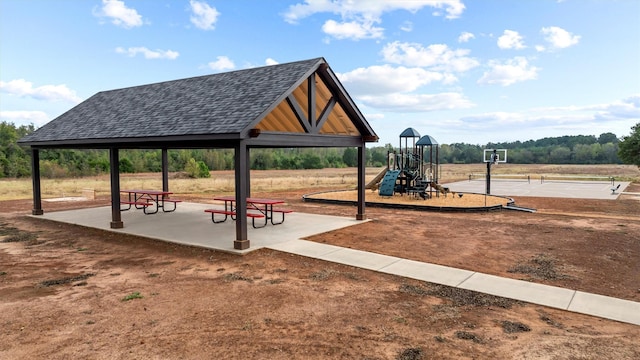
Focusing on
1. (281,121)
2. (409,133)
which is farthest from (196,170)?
(281,121)

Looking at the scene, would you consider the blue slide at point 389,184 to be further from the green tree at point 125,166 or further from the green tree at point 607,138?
the green tree at point 607,138

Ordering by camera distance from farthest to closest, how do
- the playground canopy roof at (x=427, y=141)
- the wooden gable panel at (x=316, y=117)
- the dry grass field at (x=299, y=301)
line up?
the playground canopy roof at (x=427, y=141) → the wooden gable panel at (x=316, y=117) → the dry grass field at (x=299, y=301)

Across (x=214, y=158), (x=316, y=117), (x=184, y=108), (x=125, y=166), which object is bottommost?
(x=125, y=166)

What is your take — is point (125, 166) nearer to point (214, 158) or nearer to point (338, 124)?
point (214, 158)

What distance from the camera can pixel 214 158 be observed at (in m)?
61.6

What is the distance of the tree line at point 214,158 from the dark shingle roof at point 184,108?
331 cm

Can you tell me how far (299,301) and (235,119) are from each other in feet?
14.3

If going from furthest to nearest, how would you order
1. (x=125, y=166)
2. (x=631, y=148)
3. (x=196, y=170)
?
(x=125, y=166) → (x=196, y=170) → (x=631, y=148)

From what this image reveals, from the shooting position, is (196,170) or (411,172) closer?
(411,172)

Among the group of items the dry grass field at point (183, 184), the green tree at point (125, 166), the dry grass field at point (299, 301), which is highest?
the green tree at point (125, 166)

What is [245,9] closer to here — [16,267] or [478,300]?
[16,267]

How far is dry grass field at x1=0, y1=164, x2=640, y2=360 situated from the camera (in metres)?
4.09

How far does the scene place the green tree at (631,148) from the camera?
27006 millimetres

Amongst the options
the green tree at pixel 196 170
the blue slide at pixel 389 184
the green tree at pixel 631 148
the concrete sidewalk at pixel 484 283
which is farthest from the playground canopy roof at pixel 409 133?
the green tree at pixel 196 170
